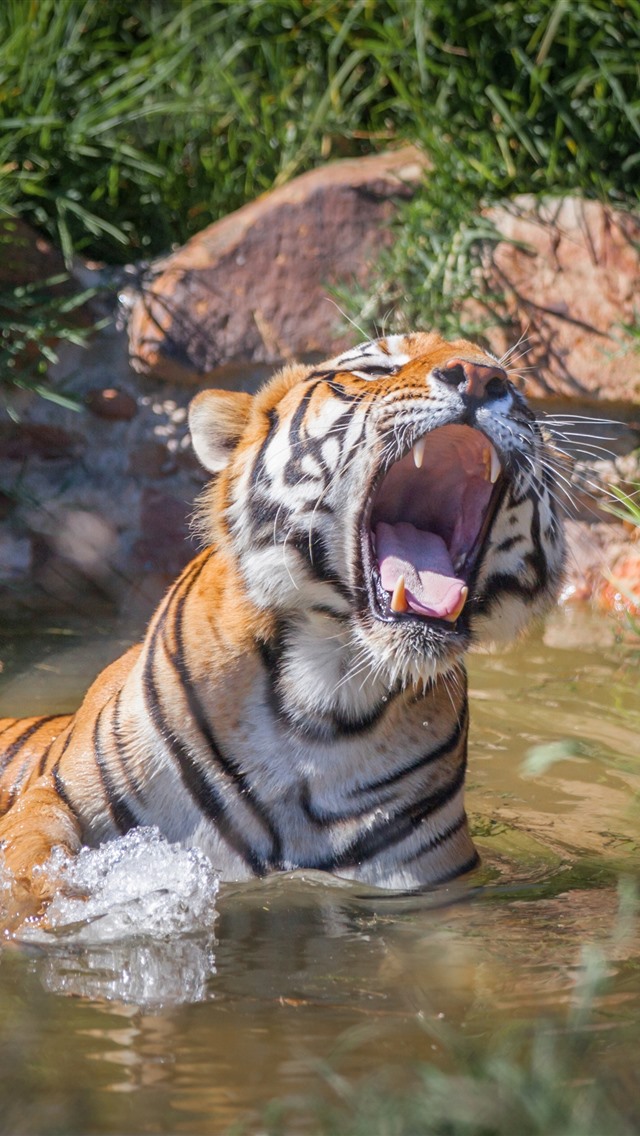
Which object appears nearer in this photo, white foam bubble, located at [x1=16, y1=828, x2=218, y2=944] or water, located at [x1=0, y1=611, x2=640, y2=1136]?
water, located at [x1=0, y1=611, x2=640, y2=1136]

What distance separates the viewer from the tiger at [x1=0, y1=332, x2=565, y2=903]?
8.50 ft

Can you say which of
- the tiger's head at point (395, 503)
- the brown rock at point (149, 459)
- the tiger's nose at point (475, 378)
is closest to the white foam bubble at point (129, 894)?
the tiger's head at point (395, 503)

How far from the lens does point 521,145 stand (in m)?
5.32

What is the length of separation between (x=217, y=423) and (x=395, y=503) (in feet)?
1.28

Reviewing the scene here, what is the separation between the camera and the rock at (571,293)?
490 centimetres

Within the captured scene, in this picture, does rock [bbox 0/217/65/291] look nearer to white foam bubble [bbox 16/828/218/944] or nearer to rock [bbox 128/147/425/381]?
rock [bbox 128/147/425/381]

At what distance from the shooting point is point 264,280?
4992 millimetres

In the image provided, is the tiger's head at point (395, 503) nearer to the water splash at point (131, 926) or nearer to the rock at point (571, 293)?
the water splash at point (131, 926)

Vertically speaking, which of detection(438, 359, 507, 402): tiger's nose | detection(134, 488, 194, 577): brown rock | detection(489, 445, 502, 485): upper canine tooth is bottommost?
detection(134, 488, 194, 577): brown rock

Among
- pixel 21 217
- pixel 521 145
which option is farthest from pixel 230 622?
pixel 521 145

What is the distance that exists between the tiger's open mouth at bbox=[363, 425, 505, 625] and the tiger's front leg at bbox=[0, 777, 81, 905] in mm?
695

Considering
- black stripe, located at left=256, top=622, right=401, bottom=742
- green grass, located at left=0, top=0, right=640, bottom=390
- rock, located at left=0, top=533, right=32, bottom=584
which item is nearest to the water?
black stripe, located at left=256, top=622, right=401, bottom=742

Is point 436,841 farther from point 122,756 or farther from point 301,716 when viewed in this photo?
point 122,756

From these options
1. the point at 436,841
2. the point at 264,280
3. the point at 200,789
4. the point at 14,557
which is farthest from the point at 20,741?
the point at 264,280
